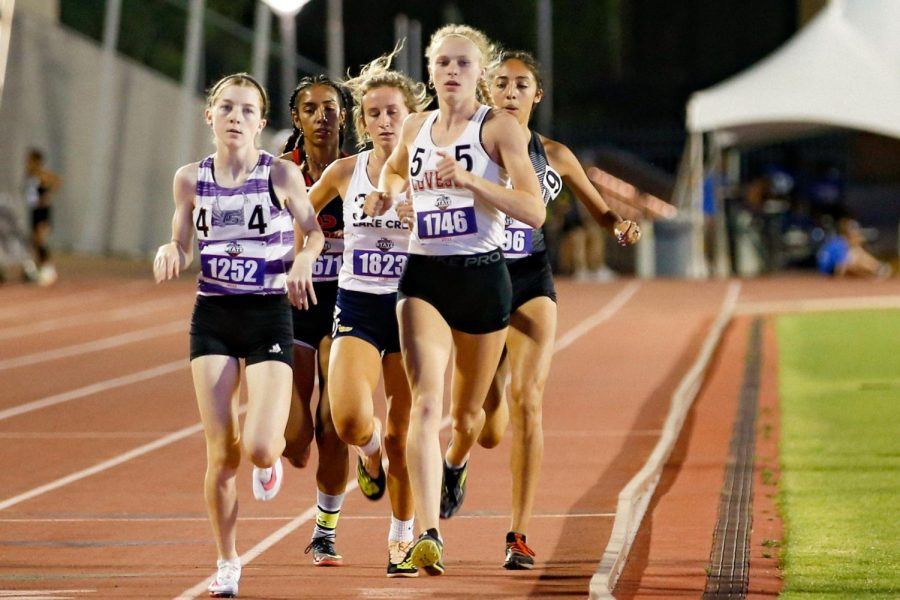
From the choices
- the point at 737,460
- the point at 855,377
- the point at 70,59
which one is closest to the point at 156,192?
the point at 70,59

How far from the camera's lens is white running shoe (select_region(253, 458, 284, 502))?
318 inches

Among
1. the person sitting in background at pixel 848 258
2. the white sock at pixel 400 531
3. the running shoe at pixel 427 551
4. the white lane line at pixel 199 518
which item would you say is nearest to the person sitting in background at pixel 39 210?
the person sitting in background at pixel 848 258

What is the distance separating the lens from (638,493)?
35.2 feet

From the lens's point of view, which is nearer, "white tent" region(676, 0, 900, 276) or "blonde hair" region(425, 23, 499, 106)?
"blonde hair" region(425, 23, 499, 106)

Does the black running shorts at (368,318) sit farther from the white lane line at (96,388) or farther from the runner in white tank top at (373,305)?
the white lane line at (96,388)

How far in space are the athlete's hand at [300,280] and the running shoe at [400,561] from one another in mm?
1332

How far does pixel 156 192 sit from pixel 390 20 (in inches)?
1601

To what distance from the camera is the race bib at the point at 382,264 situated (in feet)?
28.6

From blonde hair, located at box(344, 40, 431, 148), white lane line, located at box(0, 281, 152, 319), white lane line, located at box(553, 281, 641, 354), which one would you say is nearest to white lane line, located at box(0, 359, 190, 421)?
white lane line, located at box(553, 281, 641, 354)

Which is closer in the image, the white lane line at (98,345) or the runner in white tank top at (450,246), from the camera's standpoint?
the runner in white tank top at (450,246)

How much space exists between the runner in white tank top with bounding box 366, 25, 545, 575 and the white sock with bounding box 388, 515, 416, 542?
48 cm

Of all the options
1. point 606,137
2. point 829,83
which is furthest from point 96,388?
point 606,137

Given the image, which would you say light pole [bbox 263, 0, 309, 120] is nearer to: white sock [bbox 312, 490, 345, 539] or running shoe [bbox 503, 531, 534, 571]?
white sock [bbox 312, 490, 345, 539]

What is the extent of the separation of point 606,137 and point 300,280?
179 feet
